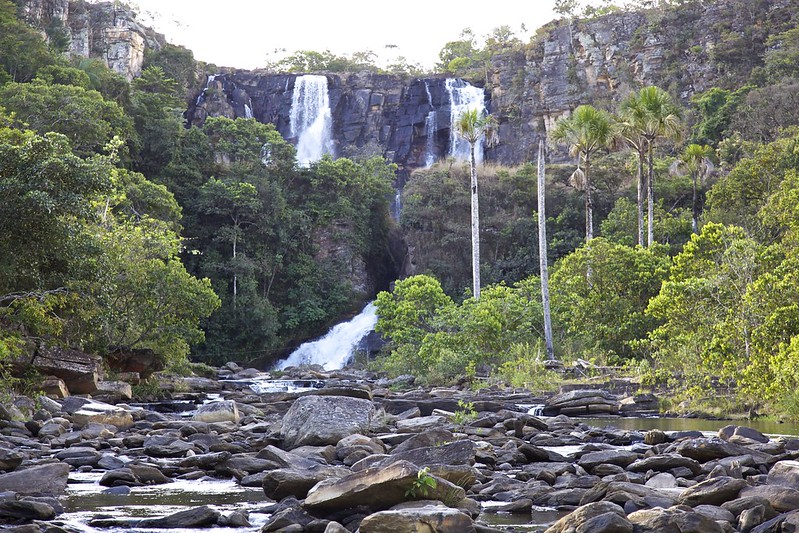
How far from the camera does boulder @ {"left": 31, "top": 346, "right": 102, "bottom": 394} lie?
1836 centimetres

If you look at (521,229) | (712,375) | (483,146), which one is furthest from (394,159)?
(712,375)

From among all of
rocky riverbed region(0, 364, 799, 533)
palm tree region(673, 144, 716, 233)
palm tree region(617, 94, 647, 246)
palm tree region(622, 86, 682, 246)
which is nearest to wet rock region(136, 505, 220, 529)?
rocky riverbed region(0, 364, 799, 533)

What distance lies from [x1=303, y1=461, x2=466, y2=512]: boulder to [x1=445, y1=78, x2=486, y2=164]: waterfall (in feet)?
148

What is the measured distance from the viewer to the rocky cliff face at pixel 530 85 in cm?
5244

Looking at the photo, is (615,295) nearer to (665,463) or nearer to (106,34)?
(665,463)

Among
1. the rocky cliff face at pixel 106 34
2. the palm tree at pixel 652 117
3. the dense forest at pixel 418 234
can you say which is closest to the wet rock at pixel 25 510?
the dense forest at pixel 418 234

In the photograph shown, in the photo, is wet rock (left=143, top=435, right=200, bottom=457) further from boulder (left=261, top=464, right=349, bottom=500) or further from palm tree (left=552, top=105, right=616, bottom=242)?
palm tree (left=552, top=105, right=616, bottom=242)

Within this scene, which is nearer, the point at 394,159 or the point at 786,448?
the point at 786,448

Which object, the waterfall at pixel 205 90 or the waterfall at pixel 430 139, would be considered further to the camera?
the waterfall at pixel 205 90

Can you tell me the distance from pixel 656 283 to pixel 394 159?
105 ft

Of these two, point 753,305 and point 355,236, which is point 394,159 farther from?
point 753,305

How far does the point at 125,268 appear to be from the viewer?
22.6 meters

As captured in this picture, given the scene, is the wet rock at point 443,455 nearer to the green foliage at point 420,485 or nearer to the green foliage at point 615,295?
→ the green foliage at point 420,485

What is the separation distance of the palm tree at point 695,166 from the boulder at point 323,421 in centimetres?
2673
